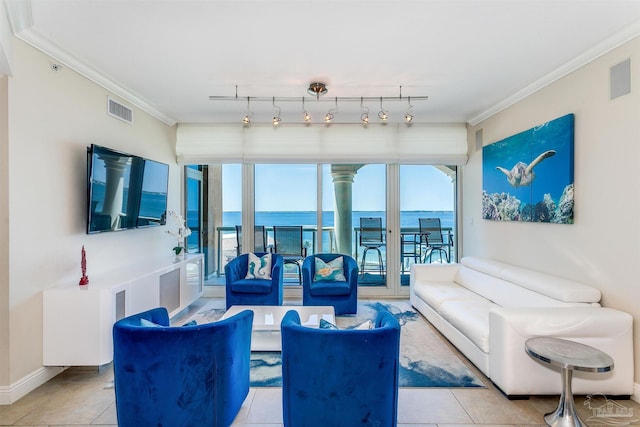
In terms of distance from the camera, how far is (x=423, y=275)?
13.9ft

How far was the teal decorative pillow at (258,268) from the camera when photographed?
422 cm

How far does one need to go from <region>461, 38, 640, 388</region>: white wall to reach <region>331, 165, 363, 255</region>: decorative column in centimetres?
236

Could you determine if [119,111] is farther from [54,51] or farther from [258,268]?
[258,268]

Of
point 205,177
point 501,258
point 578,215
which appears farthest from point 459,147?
point 205,177

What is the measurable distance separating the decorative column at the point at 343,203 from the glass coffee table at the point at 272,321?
1.82 m

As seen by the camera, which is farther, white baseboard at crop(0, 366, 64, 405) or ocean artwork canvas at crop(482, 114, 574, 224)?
ocean artwork canvas at crop(482, 114, 574, 224)

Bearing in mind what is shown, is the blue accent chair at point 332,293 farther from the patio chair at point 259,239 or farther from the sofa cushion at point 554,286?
the sofa cushion at point 554,286

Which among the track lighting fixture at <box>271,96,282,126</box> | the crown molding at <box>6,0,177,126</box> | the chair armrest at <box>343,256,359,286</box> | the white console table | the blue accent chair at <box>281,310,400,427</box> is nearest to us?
the blue accent chair at <box>281,310,400,427</box>

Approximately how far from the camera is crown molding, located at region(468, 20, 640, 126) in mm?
2309

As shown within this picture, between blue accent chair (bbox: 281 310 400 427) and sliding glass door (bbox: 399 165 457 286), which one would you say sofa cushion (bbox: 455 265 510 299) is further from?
blue accent chair (bbox: 281 310 400 427)

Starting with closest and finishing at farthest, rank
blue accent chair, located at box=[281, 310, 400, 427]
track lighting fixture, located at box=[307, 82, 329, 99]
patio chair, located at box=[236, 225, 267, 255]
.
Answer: blue accent chair, located at box=[281, 310, 400, 427] < track lighting fixture, located at box=[307, 82, 329, 99] < patio chair, located at box=[236, 225, 267, 255]

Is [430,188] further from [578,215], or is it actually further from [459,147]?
[578,215]

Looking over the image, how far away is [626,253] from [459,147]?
275 cm

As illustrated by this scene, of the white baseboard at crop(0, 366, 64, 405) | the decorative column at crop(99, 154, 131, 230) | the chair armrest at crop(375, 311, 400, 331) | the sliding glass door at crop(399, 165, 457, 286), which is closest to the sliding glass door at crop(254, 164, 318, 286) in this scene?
the sliding glass door at crop(399, 165, 457, 286)
